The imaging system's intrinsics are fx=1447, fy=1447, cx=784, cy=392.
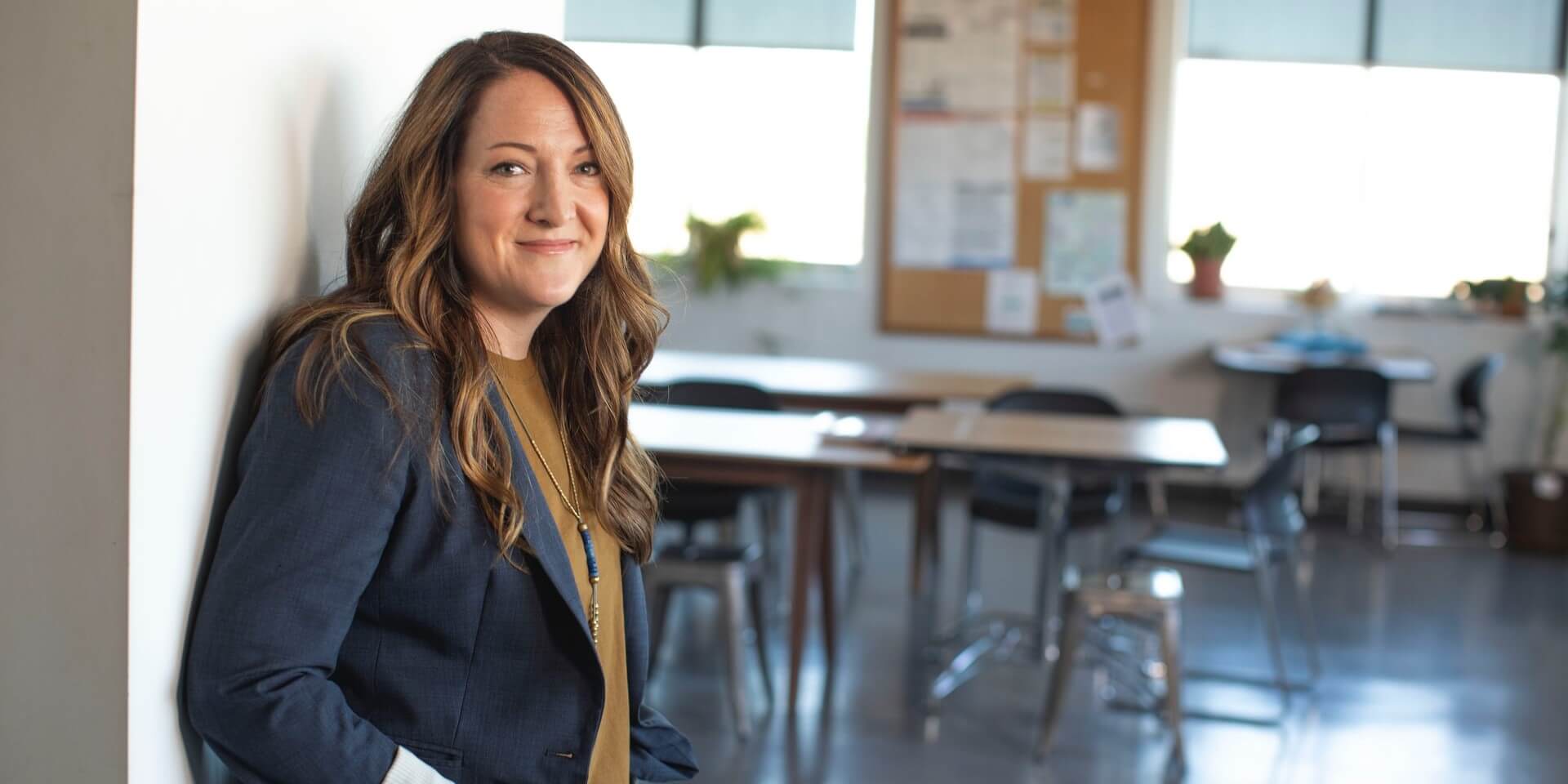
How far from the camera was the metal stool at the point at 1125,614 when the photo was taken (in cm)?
363

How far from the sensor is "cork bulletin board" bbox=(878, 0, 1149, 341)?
764cm

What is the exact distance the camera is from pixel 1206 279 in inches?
301

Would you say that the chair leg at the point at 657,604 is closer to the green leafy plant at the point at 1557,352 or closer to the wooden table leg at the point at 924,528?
the wooden table leg at the point at 924,528

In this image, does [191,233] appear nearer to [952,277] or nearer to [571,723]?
[571,723]

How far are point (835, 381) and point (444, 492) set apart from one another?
4406 millimetres

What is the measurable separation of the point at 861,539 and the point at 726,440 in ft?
6.85

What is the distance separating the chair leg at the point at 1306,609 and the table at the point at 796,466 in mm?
1371

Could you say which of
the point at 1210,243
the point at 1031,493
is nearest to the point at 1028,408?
the point at 1031,493

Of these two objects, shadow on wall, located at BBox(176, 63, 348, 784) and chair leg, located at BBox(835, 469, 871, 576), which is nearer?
shadow on wall, located at BBox(176, 63, 348, 784)

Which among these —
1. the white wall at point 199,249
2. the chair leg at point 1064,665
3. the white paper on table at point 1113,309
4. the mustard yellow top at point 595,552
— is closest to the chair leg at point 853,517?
the white paper on table at point 1113,309

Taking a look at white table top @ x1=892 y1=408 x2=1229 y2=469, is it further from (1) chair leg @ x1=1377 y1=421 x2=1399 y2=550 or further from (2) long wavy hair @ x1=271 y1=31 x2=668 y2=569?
(2) long wavy hair @ x1=271 y1=31 x2=668 y2=569

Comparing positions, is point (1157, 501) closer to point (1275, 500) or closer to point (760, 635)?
point (1275, 500)

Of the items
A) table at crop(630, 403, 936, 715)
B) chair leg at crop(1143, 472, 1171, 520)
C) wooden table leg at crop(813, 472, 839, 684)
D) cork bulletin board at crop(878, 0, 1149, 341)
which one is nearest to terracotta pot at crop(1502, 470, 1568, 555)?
chair leg at crop(1143, 472, 1171, 520)

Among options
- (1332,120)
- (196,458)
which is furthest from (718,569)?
(1332,120)
